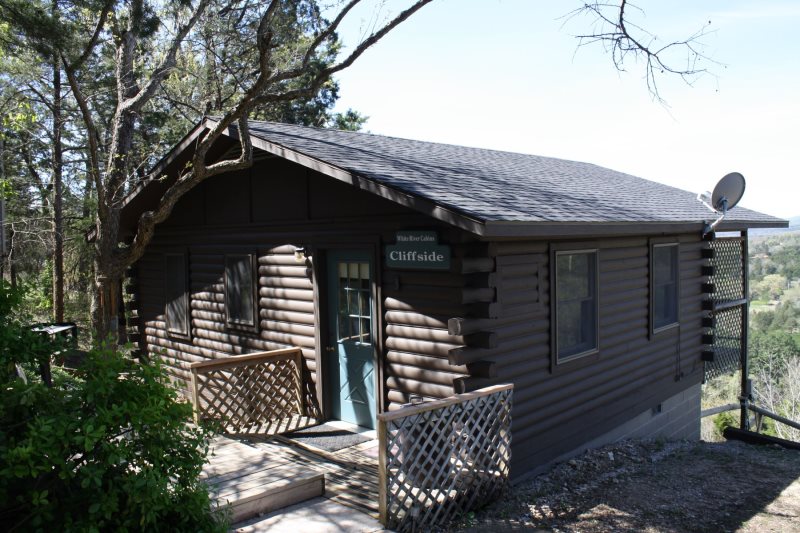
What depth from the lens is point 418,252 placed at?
22.3ft

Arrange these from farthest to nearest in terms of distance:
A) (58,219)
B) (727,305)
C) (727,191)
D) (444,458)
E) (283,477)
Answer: (58,219), (727,305), (727,191), (283,477), (444,458)

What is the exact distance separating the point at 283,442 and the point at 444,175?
139 inches

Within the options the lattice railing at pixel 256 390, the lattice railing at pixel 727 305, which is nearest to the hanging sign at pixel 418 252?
the lattice railing at pixel 256 390

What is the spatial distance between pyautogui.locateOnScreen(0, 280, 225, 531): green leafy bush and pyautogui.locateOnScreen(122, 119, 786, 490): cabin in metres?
1.26

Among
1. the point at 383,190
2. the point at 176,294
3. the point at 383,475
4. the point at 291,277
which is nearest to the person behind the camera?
the point at 383,475

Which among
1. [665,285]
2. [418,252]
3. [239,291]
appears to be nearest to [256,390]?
[239,291]

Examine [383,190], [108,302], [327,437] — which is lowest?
[327,437]

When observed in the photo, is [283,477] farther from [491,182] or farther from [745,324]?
[745,324]

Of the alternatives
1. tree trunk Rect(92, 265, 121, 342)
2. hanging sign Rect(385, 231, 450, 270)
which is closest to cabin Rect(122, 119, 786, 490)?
hanging sign Rect(385, 231, 450, 270)

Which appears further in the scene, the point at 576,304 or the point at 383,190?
the point at 576,304

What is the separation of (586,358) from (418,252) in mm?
2798

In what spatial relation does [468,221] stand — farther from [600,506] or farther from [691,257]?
[691,257]

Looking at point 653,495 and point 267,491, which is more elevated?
point 267,491

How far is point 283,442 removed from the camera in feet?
24.6
